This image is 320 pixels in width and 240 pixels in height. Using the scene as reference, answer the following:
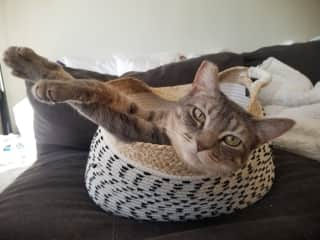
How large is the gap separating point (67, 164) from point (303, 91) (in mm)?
950

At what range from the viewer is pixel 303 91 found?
4.74 feet

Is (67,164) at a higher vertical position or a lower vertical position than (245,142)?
lower

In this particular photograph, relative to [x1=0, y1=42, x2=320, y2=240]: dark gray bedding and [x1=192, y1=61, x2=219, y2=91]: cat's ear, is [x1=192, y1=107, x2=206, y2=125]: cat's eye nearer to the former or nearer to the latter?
[x1=192, y1=61, x2=219, y2=91]: cat's ear

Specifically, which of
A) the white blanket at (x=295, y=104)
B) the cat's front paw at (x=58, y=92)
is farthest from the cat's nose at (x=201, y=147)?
the white blanket at (x=295, y=104)

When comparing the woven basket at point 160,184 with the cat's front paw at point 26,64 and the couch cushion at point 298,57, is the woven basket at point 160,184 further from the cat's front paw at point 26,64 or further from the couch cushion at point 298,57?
the couch cushion at point 298,57

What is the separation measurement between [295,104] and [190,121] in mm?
830

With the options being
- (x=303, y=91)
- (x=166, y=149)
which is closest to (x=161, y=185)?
(x=166, y=149)

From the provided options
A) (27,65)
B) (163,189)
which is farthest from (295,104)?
(27,65)

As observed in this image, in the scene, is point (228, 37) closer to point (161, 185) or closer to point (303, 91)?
point (303, 91)

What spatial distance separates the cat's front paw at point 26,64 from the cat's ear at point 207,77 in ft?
1.00

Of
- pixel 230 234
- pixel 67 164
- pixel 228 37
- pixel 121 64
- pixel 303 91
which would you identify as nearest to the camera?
pixel 230 234

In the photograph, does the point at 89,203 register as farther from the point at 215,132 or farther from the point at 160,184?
the point at 215,132

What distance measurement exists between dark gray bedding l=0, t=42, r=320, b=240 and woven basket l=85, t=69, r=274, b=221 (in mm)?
32

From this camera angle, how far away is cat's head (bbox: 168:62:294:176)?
0.68m
